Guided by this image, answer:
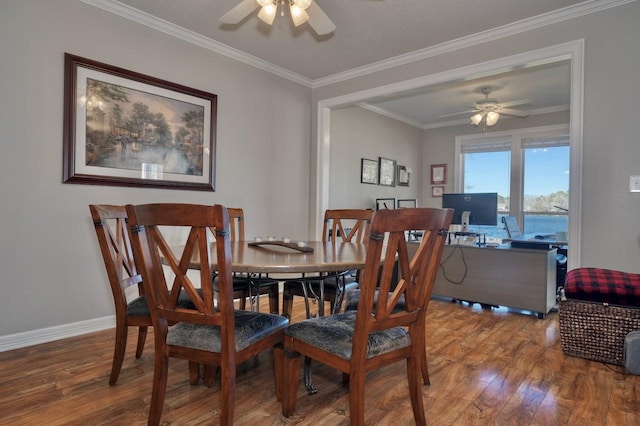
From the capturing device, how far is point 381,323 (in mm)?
1409

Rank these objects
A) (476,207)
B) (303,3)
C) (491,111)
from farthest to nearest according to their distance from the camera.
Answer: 1. (491,111)
2. (476,207)
3. (303,3)

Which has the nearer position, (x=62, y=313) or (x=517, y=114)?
(x=62, y=313)

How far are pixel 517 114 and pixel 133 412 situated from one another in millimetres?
4990

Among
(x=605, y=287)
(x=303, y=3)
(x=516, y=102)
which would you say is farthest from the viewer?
(x=516, y=102)

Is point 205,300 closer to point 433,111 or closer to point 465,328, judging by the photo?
point 465,328

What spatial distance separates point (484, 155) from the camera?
625cm

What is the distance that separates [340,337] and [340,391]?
62cm

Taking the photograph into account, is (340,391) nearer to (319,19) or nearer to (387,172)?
(319,19)

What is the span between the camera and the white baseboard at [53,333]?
2.45 meters

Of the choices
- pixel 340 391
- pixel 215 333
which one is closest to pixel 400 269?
pixel 215 333

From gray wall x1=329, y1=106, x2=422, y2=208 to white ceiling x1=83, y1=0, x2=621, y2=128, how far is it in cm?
95

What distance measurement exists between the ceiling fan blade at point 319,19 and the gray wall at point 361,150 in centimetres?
254

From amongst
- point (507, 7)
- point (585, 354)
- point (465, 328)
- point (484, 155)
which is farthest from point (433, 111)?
point (585, 354)

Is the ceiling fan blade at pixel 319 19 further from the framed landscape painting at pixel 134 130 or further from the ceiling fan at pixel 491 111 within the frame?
the ceiling fan at pixel 491 111
